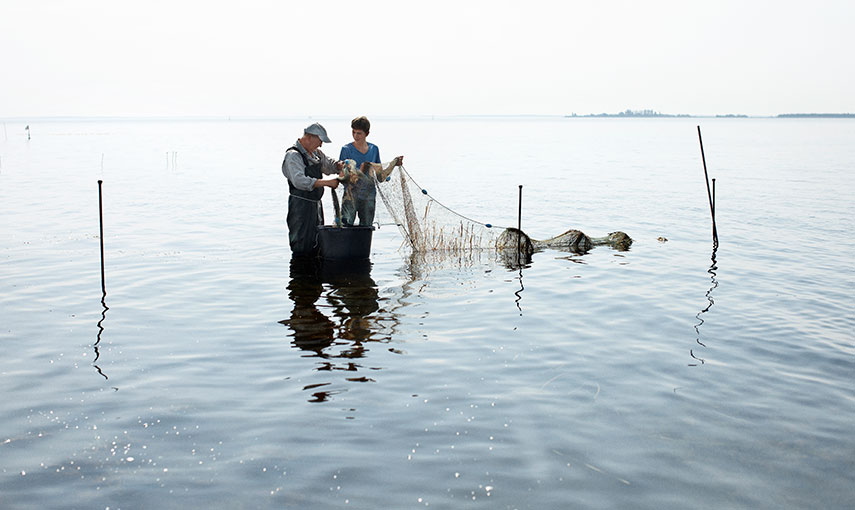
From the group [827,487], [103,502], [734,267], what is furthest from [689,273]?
[103,502]

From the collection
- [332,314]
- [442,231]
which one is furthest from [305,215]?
[442,231]

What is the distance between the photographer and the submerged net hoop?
11906 millimetres

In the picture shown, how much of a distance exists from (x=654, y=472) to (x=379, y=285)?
6.61 metres

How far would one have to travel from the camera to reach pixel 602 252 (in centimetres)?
1485

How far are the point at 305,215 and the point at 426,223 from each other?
254 centimetres

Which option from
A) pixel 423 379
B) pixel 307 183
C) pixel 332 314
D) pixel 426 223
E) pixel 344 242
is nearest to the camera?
pixel 423 379

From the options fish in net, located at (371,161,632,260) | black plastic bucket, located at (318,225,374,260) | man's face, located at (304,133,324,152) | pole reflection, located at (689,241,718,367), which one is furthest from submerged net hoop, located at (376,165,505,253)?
pole reflection, located at (689,241,718,367)

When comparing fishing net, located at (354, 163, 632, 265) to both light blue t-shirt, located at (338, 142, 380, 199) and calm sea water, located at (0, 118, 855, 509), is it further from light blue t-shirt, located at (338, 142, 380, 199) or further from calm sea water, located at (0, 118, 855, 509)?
calm sea water, located at (0, 118, 855, 509)

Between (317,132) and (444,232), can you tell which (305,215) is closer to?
(317,132)

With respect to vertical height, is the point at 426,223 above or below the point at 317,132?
below

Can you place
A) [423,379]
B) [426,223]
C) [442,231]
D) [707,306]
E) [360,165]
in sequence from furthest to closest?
[442,231] → [426,223] → [360,165] → [707,306] → [423,379]

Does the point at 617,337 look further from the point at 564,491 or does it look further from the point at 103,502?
the point at 103,502

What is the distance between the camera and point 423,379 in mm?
6723

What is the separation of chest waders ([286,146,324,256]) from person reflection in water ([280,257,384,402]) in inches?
16.8
